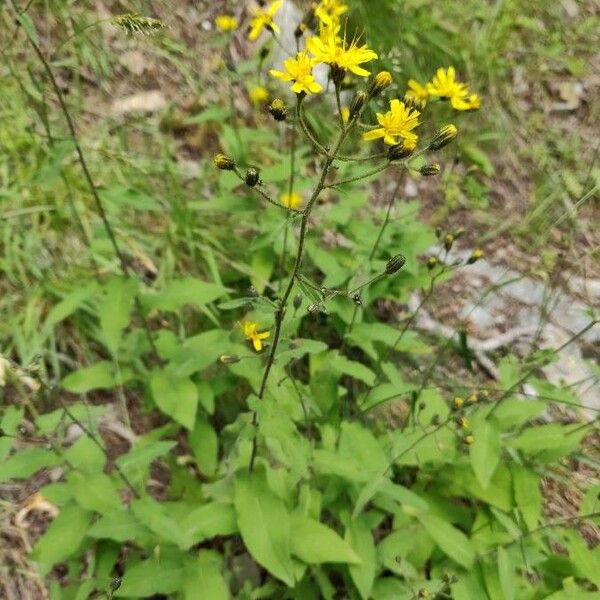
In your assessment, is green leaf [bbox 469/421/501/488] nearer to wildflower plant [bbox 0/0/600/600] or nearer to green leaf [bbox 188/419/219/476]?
wildflower plant [bbox 0/0/600/600]

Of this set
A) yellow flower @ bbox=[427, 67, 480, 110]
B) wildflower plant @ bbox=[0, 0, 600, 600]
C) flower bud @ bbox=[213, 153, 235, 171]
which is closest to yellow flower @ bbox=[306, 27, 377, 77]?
wildflower plant @ bbox=[0, 0, 600, 600]

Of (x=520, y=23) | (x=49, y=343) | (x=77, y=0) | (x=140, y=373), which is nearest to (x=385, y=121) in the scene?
(x=140, y=373)

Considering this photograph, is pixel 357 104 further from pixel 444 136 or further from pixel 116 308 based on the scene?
pixel 116 308

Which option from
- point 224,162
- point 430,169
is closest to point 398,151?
point 430,169

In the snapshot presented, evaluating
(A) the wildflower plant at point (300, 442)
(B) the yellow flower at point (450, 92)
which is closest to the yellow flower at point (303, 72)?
(A) the wildflower plant at point (300, 442)

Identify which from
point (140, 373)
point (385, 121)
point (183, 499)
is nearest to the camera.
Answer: point (385, 121)

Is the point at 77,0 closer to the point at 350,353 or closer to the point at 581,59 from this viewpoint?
the point at 350,353

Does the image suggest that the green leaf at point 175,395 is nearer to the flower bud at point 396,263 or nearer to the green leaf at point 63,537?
the green leaf at point 63,537
